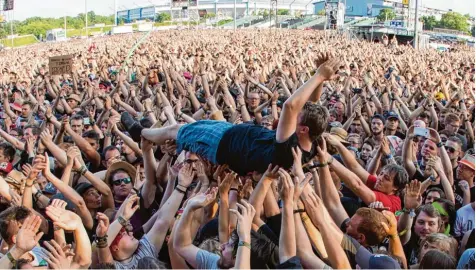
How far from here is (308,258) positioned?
3.95 meters

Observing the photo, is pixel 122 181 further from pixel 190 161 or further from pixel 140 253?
pixel 140 253

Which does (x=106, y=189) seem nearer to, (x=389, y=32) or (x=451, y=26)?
Result: (x=389, y=32)

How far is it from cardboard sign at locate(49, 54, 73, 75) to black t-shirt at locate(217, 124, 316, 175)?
7.16 metres

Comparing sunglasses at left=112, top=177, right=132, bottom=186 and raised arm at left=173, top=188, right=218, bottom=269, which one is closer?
raised arm at left=173, top=188, right=218, bottom=269

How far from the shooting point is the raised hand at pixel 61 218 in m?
3.96

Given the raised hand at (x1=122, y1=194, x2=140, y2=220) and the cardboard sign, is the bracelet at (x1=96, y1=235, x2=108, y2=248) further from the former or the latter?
the cardboard sign

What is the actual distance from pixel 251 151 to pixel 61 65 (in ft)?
25.2

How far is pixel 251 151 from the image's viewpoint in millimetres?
5152

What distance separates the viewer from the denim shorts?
5.40m

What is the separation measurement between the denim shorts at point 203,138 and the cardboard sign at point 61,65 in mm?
6781

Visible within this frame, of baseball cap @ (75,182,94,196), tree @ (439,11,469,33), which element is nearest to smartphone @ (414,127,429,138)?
baseball cap @ (75,182,94,196)

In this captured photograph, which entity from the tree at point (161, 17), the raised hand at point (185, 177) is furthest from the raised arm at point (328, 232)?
the tree at point (161, 17)

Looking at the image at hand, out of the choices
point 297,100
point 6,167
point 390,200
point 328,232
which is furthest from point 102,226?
point 6,167

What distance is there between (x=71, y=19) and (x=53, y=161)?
3521 inches
